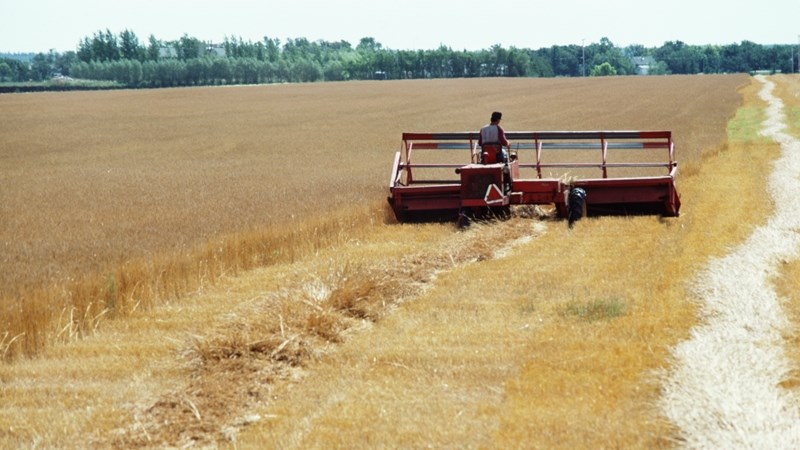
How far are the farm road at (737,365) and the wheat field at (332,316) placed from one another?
0.21 m

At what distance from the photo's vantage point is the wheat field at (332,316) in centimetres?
773

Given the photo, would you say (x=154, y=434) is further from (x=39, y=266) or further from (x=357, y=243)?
(x=357, y=243)

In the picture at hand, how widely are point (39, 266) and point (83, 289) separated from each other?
243 cm

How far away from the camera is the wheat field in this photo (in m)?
7.73

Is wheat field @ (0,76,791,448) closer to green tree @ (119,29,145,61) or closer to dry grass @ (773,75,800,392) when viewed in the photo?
dry grass @ (773,75,800,392)

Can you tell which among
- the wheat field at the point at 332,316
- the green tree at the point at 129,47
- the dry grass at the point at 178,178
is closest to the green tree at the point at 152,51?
the green tree at the point at 129,47

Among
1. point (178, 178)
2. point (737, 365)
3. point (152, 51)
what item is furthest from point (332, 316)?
point (152, 51)

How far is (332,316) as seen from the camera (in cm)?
1027

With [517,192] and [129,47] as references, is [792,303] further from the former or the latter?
[129,47]

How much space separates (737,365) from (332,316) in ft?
11.6

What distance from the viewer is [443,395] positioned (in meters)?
8.21

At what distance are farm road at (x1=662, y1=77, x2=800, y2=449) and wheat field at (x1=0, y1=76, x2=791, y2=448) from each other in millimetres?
211

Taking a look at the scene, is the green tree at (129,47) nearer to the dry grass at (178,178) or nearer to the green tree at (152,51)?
the green tree at (152,51)

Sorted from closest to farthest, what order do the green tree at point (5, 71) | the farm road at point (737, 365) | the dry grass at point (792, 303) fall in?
the farm road at point (737, 365)
the dry grass at point (792, 303)
the green tree at point (5, 71)
